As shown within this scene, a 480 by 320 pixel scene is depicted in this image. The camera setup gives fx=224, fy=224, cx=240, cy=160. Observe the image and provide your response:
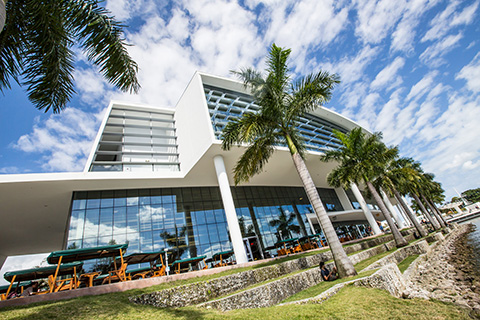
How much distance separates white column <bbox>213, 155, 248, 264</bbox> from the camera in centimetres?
1560

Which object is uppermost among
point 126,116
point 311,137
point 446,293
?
point 126,116

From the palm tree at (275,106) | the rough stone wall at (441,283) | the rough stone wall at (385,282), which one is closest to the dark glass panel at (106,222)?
the palm tree at (275,106)

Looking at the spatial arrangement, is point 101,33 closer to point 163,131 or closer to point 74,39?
point 74,39

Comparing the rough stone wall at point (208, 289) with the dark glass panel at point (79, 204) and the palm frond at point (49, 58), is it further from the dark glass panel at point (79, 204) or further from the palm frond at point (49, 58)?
the dark glass panel at point (79, 204)

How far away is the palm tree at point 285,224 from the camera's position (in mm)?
24844

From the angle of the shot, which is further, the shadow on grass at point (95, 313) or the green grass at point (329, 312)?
the shadow on grass at point (95, 313)

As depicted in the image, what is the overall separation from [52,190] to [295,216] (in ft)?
77.2

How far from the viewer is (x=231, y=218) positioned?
651 inches

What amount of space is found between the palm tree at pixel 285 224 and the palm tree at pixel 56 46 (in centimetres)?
2165

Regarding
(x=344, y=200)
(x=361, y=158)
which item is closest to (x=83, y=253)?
(x=361, y=158)

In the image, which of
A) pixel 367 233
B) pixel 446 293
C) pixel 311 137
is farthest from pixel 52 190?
pixel 367 233

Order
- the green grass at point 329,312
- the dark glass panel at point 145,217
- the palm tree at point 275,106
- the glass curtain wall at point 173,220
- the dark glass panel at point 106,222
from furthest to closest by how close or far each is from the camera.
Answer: the dark glass panel at point 145,217 < the glass curtain wall at point 173,220 < the dark glass panel at point 106,222 < the palm tree at point 275,106 < the green grass at point 329,312

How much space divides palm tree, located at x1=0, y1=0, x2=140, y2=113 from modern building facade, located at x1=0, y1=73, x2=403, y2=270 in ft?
35.2

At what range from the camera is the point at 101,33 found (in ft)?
18.6
